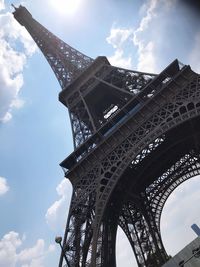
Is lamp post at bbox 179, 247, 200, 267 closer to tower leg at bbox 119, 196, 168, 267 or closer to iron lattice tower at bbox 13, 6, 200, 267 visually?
iron lattice tower at bbox 13, 6, 200, 267

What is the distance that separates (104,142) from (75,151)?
10.8 ft

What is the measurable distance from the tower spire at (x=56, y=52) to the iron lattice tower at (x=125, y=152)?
0.25 metres

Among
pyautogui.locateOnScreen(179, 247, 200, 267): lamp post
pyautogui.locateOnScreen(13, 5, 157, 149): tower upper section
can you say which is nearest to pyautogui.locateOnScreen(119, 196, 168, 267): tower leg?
pyautogui.locateOnScreen(13, 5, 157, 149): tower upper section

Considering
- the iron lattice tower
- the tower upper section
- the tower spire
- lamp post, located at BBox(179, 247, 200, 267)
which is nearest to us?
lamp post, located at BBox(179, 247, 200, 267)

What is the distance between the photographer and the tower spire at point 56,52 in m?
40.7

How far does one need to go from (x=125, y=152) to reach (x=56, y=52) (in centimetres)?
2364

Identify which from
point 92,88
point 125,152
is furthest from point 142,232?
point 92,88

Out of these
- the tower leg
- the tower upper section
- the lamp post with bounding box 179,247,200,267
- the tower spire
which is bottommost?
the lamp post with bounding box 179,247,200,267

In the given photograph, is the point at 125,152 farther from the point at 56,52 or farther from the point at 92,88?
the point at 56,52

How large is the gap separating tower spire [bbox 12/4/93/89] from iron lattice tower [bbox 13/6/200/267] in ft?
0.83

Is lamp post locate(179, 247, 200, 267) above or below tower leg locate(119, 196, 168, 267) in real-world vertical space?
below

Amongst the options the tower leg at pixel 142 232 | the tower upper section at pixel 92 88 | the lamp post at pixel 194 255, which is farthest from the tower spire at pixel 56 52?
the lamp post at pixel 194 255

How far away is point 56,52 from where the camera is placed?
4425 centimetres

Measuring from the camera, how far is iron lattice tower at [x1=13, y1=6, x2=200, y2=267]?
82.8 feet
